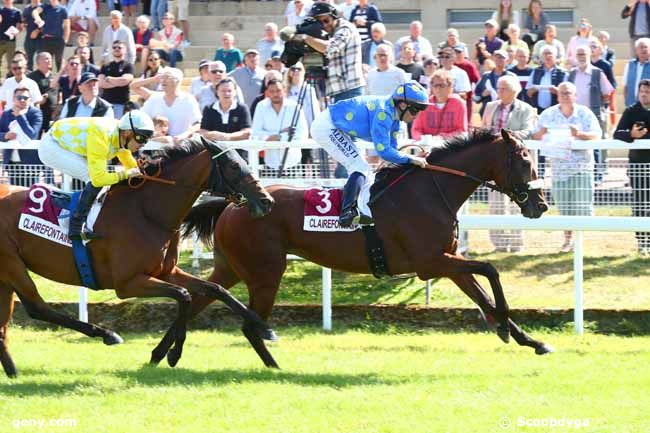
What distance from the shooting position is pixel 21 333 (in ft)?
37.2

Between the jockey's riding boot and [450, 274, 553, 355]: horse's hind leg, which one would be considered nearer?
the jockey's riding boot

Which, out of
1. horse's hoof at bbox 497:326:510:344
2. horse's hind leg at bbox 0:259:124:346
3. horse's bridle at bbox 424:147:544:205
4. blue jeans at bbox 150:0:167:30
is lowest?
horse's hoof at bbox 497:326:510:344

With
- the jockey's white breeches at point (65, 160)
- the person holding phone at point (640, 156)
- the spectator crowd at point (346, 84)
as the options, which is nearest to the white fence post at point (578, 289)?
the spectator crowd at point (346, 84)

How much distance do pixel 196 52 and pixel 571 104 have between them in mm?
8396

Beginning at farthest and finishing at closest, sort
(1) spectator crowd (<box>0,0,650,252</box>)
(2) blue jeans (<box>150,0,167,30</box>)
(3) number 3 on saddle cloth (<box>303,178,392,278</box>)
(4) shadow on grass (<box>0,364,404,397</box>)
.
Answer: (2) blue jeans (<box>150,0,167,30</box>) → (1) spectator crowd (<box>0,0,650,252</box>) → (3) number 3 on saddle cloth (<box>303,178,392,278</box>) → (4) shadow on grass (<box>0,364,404,397</box>)

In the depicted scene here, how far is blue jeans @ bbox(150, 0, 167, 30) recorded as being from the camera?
A: 19672mm

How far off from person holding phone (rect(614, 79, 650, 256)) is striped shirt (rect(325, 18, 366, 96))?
2.38 metres

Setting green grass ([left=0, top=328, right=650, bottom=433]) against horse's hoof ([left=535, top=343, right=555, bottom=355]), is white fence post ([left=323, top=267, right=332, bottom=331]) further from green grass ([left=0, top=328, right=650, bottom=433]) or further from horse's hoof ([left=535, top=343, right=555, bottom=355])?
horse's hoof ([left=535, top=343, right=555, bottom=355])

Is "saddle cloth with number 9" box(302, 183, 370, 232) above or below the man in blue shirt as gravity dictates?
below

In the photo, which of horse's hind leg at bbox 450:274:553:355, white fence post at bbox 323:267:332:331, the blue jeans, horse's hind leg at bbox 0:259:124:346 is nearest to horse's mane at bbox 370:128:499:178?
horse's hind leg at bbox 450:274:553:355

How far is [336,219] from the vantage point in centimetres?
970

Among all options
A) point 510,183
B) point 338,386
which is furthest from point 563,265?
point 338,386

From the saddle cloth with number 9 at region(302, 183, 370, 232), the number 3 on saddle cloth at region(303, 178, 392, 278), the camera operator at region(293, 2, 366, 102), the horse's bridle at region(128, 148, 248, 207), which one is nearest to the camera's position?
the horse's bridle at region(128, 148, 248, 207)

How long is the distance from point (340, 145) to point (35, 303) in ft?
8.13
